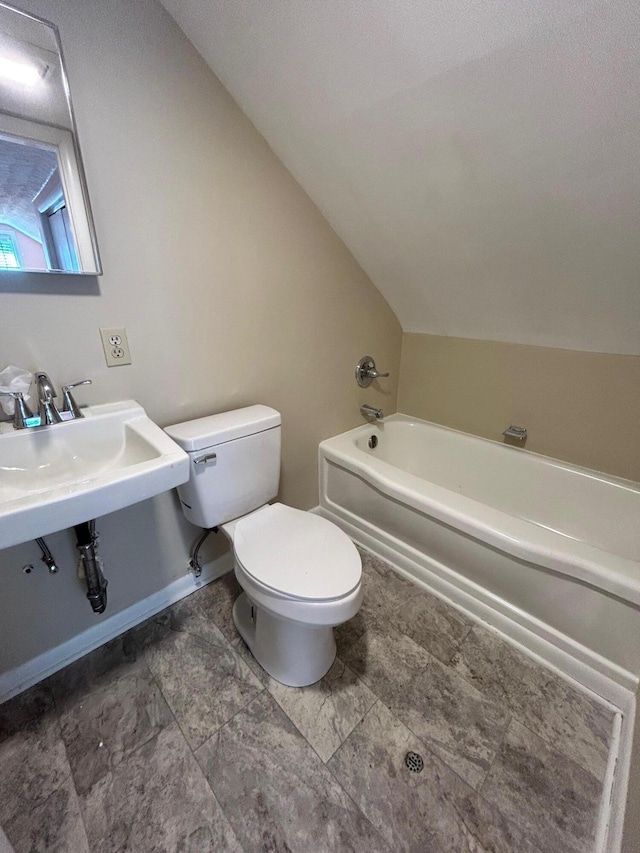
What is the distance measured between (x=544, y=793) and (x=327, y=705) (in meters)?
0.62

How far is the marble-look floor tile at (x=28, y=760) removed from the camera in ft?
2.92

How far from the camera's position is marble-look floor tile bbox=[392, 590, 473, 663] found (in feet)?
4.25

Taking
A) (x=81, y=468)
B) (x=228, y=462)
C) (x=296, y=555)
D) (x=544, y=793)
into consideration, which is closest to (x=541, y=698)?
(x=544, y=793)

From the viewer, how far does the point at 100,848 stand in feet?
2.72

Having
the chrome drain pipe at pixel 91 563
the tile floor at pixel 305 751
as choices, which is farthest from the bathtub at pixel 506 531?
the chrome drain pipe at pixel 91 563

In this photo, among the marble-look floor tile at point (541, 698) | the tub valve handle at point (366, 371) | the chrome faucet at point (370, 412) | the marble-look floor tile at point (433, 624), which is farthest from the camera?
the chrome faucet at point (370, 412)

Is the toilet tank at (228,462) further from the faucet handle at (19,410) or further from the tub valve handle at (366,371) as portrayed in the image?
the tub valve handle at (366,371)

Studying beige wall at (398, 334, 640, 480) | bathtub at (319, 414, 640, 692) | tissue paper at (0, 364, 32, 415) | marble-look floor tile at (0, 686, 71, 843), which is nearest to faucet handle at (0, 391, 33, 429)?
tissue paper at (0, 364, 32, 415)

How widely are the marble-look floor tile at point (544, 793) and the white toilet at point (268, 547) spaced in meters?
0.56

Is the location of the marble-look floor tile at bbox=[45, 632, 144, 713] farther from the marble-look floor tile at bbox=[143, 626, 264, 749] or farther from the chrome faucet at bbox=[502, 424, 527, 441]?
the chrome faucet at bbox=[502, 424, 527, 441]

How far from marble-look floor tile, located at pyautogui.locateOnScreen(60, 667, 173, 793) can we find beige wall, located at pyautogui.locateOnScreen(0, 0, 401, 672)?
244 millimetres

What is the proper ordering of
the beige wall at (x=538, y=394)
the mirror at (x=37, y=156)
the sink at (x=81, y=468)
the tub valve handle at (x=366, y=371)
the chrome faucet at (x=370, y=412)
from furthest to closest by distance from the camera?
the chrome faucet at (x=370, y=412) → the tub valve handle at (x=366, y=371) → the beige wall at (x=538, y=394) → the mirror at (x=37, y=156) → the sink at (x=81, y=468)

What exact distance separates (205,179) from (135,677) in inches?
67.2

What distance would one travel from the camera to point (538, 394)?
1.67 m
